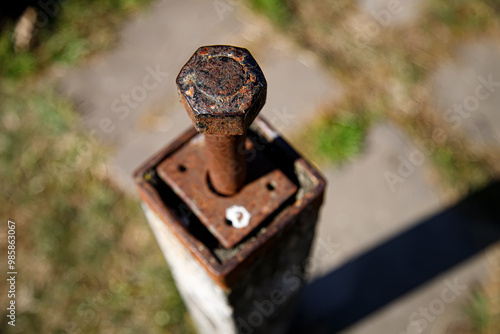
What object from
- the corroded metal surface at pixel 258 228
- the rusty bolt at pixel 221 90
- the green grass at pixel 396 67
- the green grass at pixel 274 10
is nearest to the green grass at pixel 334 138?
the green grass at pixel 396 67

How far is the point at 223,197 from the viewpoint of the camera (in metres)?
1.52

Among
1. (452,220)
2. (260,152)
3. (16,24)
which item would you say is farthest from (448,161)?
(16,24)

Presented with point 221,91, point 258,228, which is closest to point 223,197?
point 258,228

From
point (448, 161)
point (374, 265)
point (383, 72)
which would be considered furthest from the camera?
point (383, 72)

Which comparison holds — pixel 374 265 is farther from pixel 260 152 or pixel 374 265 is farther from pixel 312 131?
pixel 260 152

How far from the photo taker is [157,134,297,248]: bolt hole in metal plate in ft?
4.78

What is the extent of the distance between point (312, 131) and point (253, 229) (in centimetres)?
244

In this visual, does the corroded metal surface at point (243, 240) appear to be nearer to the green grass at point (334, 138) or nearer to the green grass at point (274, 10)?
the green grass at point (334, 138)

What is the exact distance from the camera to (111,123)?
3.86m

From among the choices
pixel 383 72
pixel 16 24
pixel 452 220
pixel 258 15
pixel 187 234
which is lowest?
pixel 452 220

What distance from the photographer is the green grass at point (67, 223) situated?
340 centimetres

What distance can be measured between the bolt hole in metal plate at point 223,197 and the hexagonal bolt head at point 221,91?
408 mm

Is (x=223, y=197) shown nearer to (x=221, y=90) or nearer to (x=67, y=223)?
(x=221, y=90)

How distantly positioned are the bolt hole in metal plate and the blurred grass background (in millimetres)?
2083
